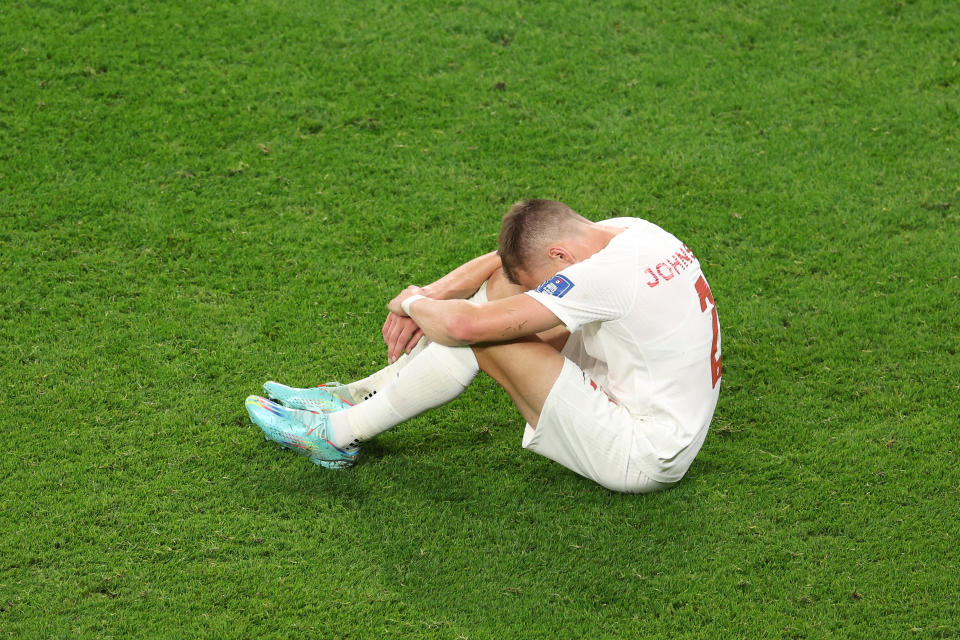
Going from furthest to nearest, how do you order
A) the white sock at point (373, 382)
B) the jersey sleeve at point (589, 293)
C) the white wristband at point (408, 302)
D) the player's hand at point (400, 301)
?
the white sock at point (373, 382) → the player's hand at point (400, 301) → the white wristband at point (408, 302) → the jersey sleeve at point (589, 293)

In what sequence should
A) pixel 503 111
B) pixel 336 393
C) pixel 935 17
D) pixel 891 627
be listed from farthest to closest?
pixel 935 17, pixel 503 111, pixel 336 393, pixel 891 627

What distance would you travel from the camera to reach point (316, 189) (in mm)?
4461

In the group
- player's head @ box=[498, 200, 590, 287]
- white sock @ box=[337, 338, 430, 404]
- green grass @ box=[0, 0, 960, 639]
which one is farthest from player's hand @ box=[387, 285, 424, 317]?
green grass @ box=[0, 0, 960, 639]

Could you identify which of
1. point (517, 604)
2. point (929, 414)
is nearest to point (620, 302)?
point (517, 604)

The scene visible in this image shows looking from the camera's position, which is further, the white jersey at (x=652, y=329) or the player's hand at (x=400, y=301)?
the player's hand at (x=400, y=301)

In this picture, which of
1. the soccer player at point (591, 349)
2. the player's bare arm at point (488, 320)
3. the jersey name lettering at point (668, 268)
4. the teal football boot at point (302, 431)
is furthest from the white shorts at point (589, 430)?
the teal football boot at point (302, 431)

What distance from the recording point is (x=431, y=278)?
4051 millimetres

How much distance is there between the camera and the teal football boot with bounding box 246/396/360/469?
10.4 ft

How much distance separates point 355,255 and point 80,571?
1.74m

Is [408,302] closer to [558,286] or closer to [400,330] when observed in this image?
[400,330]

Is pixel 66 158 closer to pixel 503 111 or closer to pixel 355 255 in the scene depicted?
pixel 355 255

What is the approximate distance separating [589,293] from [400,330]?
2.31ft

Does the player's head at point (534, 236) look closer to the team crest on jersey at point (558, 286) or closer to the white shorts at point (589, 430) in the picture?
the team crest on jersey at point (558, 286)

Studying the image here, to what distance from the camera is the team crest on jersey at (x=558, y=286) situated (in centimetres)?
272
